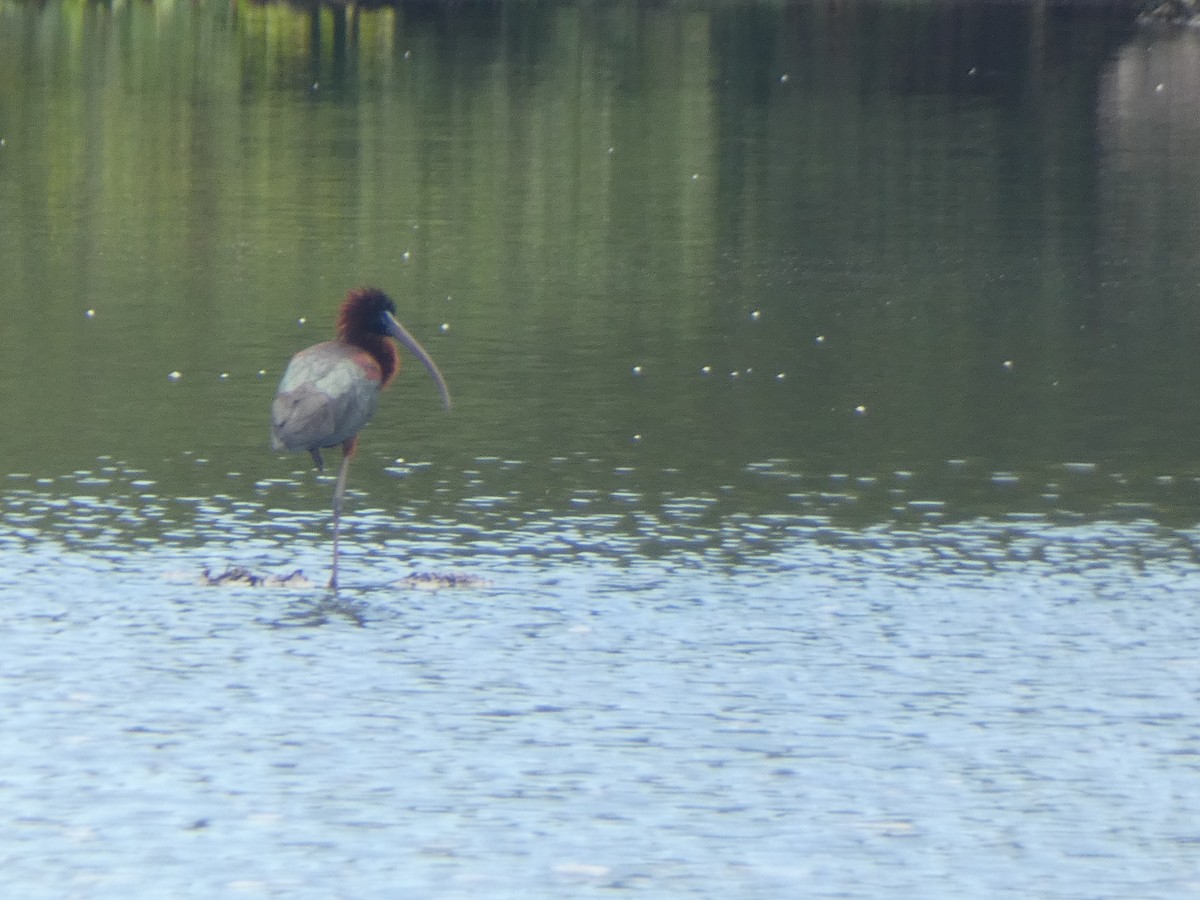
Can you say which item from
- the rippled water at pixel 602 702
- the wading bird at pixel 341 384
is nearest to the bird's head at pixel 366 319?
the wading bird at pixel 341 384

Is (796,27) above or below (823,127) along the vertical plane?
above

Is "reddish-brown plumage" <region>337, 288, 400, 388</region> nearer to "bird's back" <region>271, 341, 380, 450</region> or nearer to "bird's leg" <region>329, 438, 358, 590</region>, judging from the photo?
"bird's back" <region>271, 341, 380, 450</region>

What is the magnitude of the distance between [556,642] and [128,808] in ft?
6.98

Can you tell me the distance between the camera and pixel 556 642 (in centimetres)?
845

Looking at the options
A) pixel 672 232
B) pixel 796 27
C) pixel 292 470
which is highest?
pixel 796 27

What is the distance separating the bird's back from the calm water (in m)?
0.57

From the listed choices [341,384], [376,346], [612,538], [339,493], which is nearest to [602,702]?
[339,493]

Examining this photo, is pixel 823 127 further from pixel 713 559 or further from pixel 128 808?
pixel 128 808

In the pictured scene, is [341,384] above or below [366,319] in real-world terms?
below

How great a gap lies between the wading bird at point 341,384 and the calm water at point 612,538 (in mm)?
549

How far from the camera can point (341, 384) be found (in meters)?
9.38

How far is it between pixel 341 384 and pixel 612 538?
1.38 metres

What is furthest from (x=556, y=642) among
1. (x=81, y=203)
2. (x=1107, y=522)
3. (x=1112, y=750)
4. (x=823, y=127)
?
(x=823, y=127)

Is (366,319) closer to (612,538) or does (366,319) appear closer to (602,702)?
(612,538)
